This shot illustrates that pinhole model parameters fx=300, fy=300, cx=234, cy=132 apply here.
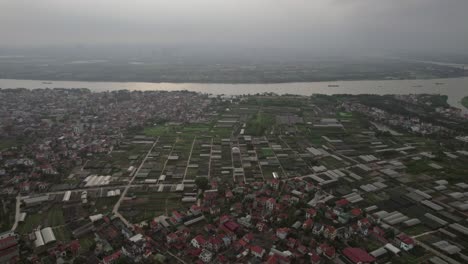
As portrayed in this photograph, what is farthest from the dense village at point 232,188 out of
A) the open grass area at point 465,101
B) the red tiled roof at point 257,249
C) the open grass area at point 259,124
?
the open grass area at point 465,101

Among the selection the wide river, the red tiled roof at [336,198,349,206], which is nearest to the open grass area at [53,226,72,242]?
the red tiled roof at [336,198,349,206]

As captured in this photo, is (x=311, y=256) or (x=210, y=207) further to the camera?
(x=210, y=207)

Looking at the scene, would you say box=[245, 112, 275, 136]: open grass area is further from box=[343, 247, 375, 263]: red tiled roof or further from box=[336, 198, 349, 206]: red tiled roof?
box=[343, 247, 375, 263]: red tiled roof

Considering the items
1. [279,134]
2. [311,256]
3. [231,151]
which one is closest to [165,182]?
[231,151]

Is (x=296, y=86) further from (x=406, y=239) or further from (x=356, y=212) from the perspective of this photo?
(x=406, y=239)

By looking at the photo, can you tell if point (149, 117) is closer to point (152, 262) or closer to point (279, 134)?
point (279, 134)

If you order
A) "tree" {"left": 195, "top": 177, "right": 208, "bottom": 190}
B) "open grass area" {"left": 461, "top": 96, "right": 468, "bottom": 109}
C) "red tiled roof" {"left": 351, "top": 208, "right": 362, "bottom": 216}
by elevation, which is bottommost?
"red tiled roof" {"left": 351, "top": 208, "right": 362, "bottom": 216}
